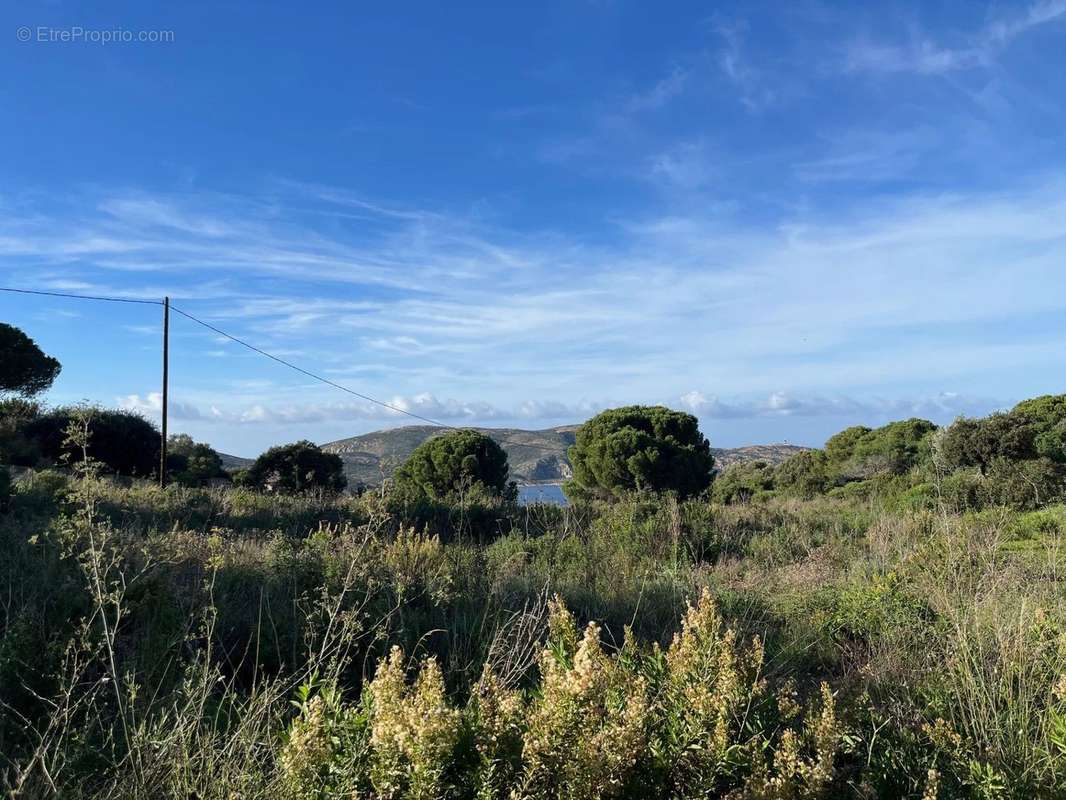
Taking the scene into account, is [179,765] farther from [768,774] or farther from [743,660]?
[743,660]

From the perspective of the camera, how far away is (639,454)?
26859 mm

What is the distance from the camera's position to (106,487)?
13766 mm

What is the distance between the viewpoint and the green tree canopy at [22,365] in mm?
26891

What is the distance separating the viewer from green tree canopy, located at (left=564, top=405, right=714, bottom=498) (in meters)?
27.1

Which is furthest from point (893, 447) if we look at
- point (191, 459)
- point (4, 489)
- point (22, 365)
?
point (22, 365)

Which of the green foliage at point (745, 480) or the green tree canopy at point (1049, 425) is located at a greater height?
the green tree canopy at point (1049, 425)

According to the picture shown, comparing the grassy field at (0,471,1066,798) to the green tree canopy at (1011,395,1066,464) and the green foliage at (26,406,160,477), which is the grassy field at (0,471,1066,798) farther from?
the green foliage at (26,406,160,477)

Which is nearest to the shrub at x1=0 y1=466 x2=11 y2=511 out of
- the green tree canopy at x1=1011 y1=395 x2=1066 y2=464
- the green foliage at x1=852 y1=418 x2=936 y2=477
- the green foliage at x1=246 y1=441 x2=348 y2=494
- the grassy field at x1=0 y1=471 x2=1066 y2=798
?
the grassy field at x1=0 y1=471 x2=1066 y2=798

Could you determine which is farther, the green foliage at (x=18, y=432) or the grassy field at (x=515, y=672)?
the green foliage at (x=18, y=432)

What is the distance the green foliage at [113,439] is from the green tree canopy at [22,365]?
315 cm

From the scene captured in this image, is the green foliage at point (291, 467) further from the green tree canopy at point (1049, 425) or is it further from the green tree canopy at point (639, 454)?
the green tree canopy at point (1049, 425)

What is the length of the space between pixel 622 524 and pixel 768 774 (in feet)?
26.6

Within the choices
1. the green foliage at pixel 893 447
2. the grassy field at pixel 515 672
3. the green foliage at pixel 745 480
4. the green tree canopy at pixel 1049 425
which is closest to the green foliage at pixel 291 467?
the green foliage at pixel 745 480

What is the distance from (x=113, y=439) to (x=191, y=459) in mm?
5379
